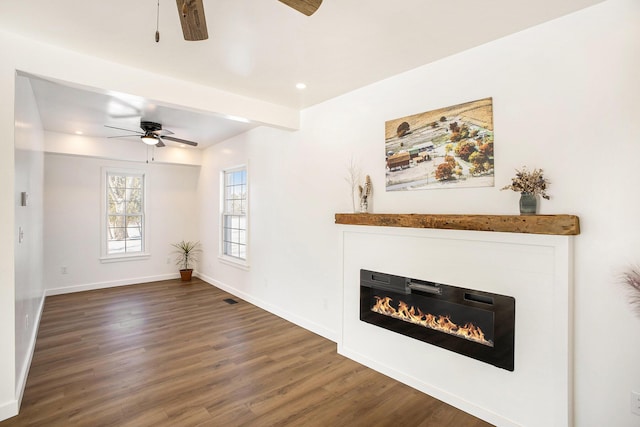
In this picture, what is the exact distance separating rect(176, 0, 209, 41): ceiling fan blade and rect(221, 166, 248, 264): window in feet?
12.0

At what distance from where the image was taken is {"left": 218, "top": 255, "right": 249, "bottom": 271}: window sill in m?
5.17

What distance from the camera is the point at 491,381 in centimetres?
225

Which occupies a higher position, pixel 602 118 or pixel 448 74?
pixel 448 74

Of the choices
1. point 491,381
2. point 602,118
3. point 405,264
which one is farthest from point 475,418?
point 602,118

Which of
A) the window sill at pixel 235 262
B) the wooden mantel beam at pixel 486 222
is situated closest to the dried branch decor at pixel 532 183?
the wooden mantel beam at pixel 486 222

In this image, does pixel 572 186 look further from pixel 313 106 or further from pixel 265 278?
pixel 265 278

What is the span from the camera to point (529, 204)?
2.10 meters

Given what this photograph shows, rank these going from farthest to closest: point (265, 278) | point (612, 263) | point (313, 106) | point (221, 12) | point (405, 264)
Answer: point (265, 278), point (313, 106), point (405, 264), point (221, 12), point (612, 263)

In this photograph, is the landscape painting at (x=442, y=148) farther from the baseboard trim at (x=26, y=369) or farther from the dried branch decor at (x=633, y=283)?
the baseboard trim at (x=26, y=369)

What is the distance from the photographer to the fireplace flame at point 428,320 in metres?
2.33

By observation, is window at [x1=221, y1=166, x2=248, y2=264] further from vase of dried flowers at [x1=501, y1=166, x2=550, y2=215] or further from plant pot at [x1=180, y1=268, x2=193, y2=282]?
vase of dried flowers at [x1=501, y1=166, x2=550, y2=215]

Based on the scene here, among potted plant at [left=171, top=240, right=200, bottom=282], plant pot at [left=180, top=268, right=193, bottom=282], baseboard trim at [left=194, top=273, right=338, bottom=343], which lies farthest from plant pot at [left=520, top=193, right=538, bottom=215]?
potted plant at [left=171, top=240, right=200, bottom=282]

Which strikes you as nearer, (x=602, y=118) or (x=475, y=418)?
(x=602, y=118)

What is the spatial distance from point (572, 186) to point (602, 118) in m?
0.42
